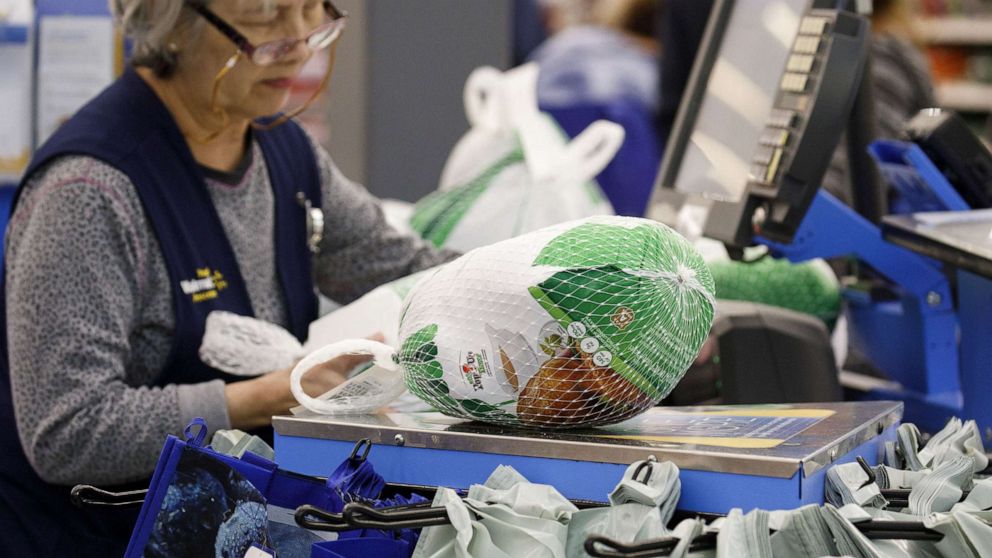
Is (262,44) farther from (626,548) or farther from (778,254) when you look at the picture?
(626,548)

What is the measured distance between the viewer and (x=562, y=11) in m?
5.64

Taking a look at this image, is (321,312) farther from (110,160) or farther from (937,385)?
(937,385)

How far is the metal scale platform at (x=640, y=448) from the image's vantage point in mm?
1041

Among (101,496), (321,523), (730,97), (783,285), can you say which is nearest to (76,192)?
(101,496)

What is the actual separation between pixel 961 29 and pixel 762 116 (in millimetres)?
5714

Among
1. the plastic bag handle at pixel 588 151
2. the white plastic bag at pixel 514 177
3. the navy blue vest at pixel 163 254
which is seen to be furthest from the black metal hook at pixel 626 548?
the plastic bag handle at pixel 588 151

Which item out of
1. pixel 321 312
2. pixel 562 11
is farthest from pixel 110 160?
pixel 562 11

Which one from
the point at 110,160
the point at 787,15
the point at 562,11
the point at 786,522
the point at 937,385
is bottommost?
the point at 562,11

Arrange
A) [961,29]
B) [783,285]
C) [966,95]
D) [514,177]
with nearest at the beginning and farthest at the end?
[783,285]
[514,177]
[961,29]
[966,95]

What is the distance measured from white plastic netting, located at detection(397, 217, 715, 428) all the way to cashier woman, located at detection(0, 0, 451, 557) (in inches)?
12.8

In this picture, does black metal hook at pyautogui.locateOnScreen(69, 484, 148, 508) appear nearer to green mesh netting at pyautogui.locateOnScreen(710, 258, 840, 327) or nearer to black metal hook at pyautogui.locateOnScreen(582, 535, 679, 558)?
black metal hook at pyautogui.locateOnScreen(582, 535, 679, 558)

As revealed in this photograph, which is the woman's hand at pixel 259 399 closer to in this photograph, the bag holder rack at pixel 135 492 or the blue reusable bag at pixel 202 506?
the bag holder rack at pixel 135 492

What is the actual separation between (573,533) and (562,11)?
4813 mm

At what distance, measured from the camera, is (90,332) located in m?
1.57
